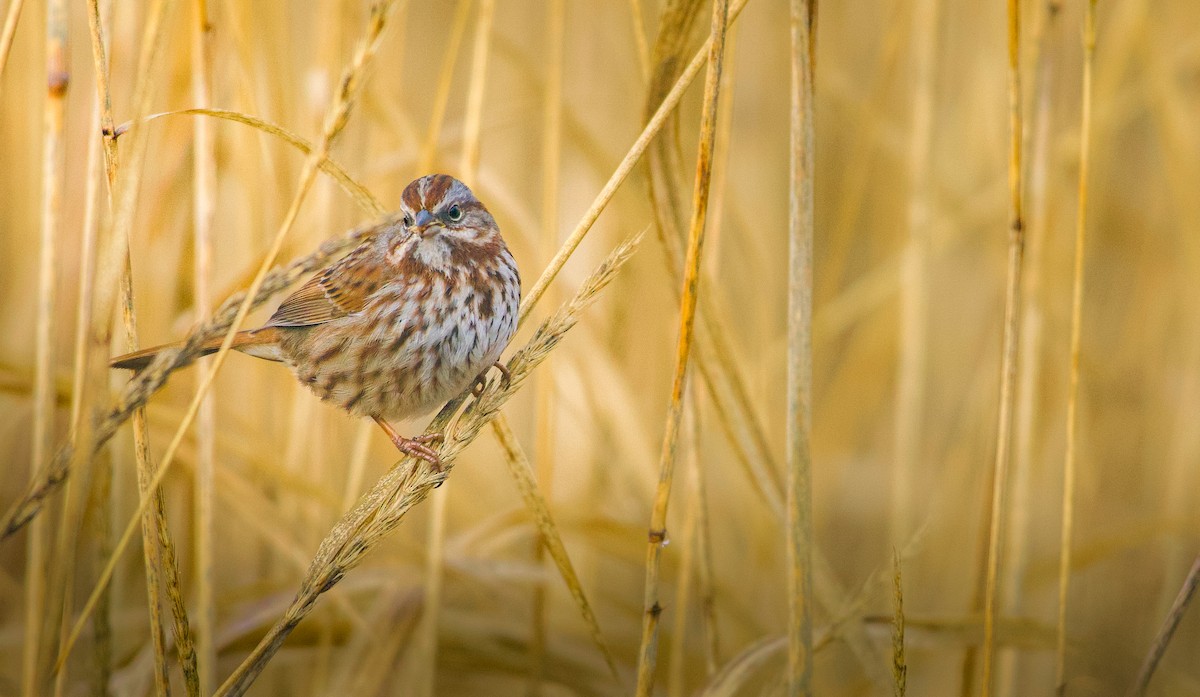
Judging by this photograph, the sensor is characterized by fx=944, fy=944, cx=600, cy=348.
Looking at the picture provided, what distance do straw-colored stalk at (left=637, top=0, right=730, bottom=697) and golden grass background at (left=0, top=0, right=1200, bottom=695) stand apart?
21 cm

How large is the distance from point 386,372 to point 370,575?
82 cm

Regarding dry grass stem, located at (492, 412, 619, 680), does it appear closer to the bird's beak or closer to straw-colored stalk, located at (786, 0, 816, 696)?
straw-colored stalk, located at (786, 0, 816, 696)

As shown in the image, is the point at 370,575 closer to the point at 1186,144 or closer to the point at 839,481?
the point at 839,481

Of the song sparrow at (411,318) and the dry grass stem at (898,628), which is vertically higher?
the song sparrow at (411,318)

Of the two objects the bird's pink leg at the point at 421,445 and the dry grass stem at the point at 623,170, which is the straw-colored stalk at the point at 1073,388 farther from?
the bird's pink leg at the point at 421,445

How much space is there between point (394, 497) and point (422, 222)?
2.02 ft

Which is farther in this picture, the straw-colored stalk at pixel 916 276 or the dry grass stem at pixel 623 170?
the straw-colored stalk at pixel 916 276

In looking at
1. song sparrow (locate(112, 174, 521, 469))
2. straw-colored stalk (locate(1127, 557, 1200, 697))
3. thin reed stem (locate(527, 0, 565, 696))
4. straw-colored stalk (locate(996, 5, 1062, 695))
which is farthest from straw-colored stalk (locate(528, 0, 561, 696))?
straw-colored stalk (locate(1127, 557, 1200, 697))

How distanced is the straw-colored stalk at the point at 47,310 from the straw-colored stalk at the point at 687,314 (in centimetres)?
83

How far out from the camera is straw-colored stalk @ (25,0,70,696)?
1182 mm

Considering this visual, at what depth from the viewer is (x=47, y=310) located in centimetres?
127

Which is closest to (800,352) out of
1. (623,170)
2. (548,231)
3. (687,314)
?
(687,314)

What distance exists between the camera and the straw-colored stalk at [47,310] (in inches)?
46.5

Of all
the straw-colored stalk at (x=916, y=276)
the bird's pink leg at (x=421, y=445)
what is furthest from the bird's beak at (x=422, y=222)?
the straw-colored stalk at (x=916, y=276)
